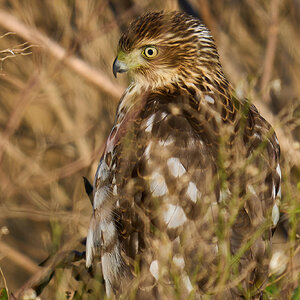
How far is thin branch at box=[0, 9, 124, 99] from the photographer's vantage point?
411cm

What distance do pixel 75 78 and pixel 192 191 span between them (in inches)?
93.9

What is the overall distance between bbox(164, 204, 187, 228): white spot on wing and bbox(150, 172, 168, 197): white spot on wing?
3.2 inches

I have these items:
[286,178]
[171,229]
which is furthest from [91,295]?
[286,178]

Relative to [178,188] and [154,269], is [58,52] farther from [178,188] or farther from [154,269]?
[154,269]

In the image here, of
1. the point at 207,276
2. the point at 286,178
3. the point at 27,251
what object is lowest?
the point at 27,251

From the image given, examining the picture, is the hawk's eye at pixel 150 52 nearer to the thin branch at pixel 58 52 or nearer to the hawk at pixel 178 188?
the hawk at pixel 178 188

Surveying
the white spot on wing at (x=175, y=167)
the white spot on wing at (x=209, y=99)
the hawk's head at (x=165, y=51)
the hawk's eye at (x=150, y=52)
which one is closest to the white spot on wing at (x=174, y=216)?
the white spot on wing at (x=175, y=167)

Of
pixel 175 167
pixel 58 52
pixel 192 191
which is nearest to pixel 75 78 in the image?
pixel 58 52

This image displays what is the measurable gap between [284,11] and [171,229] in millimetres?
3287

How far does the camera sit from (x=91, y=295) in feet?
10.5

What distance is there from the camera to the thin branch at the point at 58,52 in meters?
4.11

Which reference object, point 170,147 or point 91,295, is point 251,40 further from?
point 91,295

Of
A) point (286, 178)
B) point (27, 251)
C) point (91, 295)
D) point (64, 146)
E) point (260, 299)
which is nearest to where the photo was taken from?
point (286, 178)

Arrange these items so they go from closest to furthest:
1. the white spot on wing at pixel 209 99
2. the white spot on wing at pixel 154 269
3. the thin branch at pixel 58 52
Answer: the white spot on wing at pixel 154 269
the white spot on wing at pixel 209 99
the thin branch at pixel 58 52
